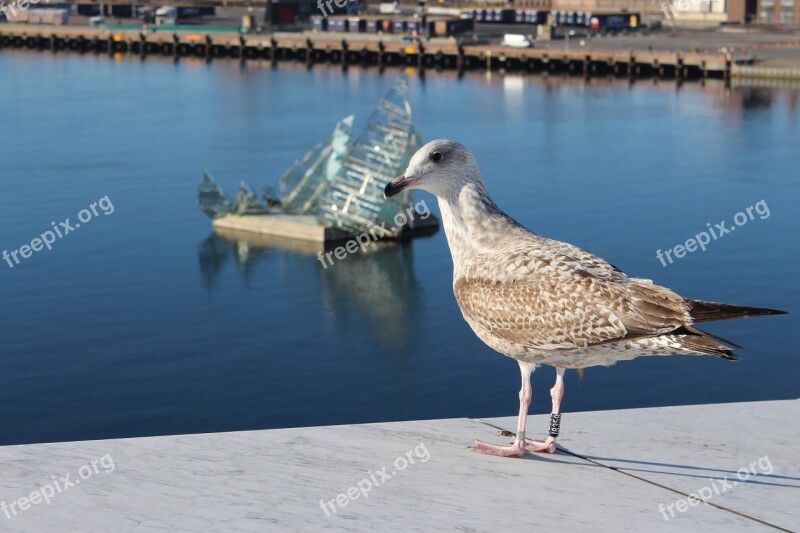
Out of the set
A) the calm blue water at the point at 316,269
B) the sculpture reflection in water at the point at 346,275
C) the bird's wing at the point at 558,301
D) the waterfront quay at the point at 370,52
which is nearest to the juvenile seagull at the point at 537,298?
the bird's wing at the point at 558,301

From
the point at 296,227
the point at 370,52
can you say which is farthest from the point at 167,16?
the point at 296,227

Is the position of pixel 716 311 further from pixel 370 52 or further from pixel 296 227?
pixel 370 52

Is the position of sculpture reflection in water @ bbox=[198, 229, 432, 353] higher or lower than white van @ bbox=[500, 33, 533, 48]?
lower

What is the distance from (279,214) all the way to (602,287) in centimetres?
5258

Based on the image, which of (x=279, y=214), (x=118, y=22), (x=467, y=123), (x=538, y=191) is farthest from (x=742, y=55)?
(x=118, y=22)

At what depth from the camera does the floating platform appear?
58.8 meters

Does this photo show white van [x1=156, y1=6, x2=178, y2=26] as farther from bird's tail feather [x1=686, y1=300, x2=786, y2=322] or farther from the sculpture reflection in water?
bird's tail feather [x1=686, y1=300, x2=786, y2=322]

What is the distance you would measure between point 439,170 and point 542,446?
255 centimetres

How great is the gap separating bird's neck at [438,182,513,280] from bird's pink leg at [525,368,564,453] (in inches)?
51.5

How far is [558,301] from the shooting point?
9977 mm

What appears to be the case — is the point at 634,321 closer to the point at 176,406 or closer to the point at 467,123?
the point at 176,406

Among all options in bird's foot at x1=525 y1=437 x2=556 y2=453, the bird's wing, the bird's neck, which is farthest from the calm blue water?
the bird's wing

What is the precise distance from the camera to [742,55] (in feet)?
387

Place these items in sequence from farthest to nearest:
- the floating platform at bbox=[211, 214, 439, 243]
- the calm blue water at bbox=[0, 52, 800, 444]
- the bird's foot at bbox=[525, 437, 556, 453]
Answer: the floating platform at bbox=[211, 214, 439, 243], the calm blue water at bbox=[0, 52, 800, 444], the bird's foot at bbox=[525, 437, 556, 453]
